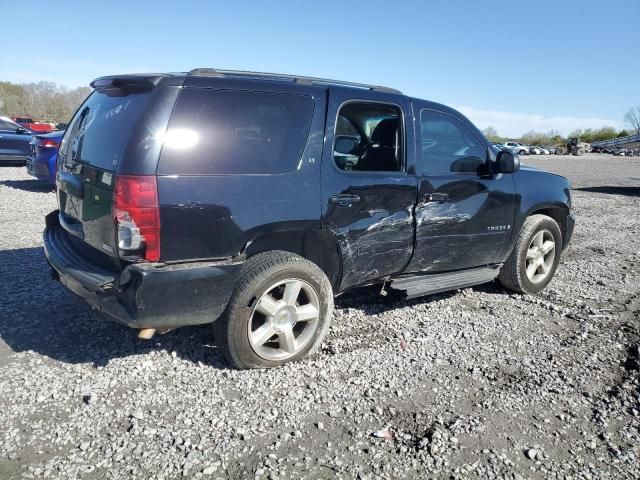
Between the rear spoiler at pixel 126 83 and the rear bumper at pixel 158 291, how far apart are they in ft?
3.71

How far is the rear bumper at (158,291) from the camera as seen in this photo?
2.98 m

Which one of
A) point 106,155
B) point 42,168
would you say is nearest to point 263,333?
point 106,155

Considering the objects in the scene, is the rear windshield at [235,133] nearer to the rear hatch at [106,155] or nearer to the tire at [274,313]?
the rear hatch at [106,155]

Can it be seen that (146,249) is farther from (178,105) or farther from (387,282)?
(387,282)

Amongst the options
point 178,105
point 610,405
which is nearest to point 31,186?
point 178,105

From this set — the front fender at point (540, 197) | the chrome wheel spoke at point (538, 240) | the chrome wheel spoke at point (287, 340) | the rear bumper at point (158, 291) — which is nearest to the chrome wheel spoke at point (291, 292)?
the chrome wheel spoke at point (287, 340)

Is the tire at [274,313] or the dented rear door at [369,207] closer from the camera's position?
the tire at [274,313]

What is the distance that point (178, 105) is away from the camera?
10.1ft

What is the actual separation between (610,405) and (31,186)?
1216 cm

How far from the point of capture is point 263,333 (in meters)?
3.46

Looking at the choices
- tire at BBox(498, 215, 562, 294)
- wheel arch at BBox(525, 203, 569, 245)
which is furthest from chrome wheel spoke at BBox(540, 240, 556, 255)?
wheel arch at BBox(525, 203, 569, 245)

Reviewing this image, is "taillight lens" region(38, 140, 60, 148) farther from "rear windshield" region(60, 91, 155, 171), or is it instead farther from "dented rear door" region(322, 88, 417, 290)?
"dented rear door" region(322, 88, 417, 290)

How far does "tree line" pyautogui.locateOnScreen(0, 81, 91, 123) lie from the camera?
64.9m

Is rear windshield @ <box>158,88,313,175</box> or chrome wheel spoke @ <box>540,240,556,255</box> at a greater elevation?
rear windshield @ <box>158,88,313,175</box>
